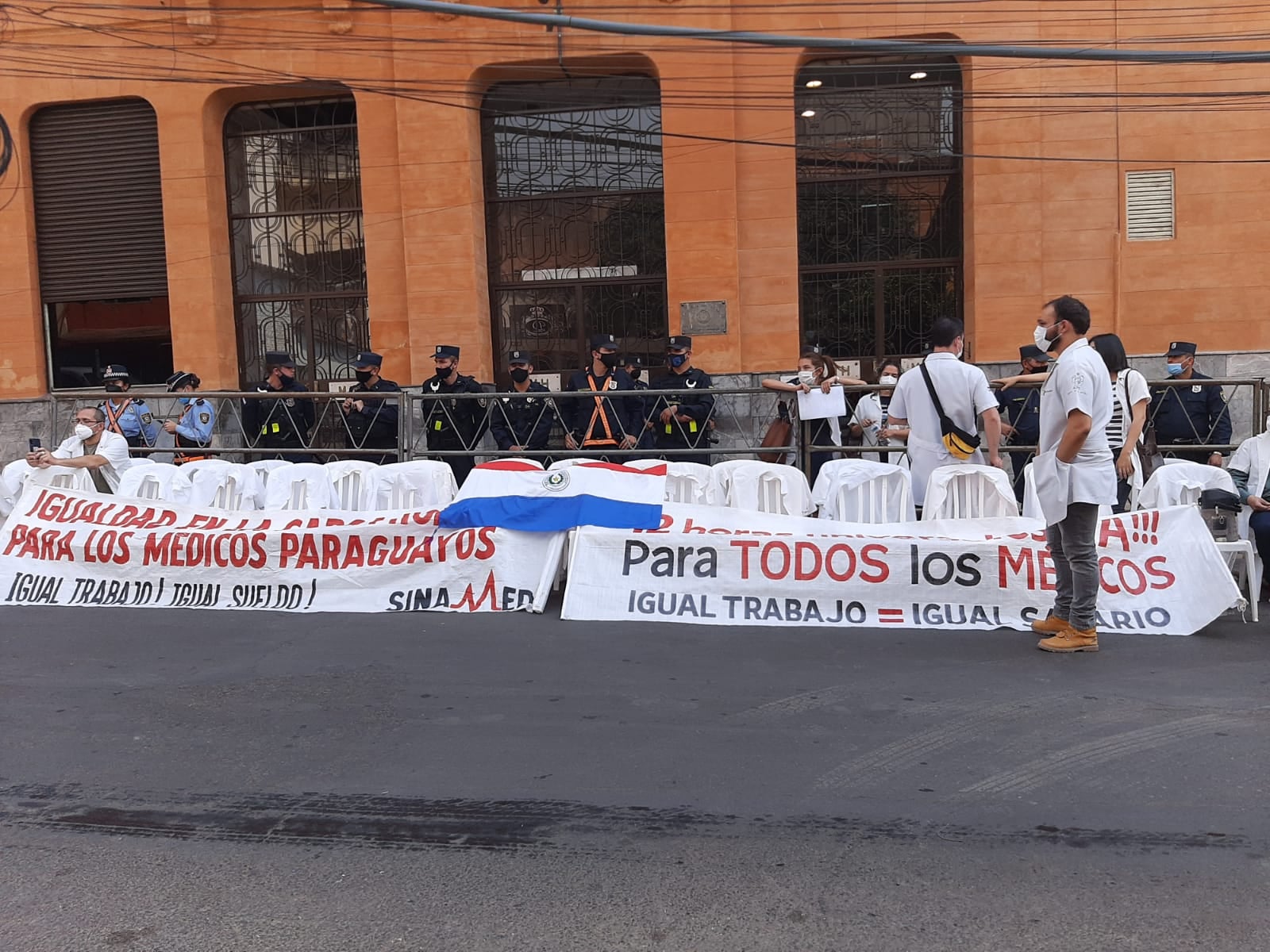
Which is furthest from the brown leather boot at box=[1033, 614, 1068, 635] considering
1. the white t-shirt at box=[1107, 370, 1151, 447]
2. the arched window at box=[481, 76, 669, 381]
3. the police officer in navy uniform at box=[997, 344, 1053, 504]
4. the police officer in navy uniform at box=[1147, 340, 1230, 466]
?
the arched window at box=[481, 76, 669, 381]

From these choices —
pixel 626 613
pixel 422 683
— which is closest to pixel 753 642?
pixel 626 613

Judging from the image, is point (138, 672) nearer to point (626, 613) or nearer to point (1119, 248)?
point (626, 613)

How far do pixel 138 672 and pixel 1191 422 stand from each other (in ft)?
28.2

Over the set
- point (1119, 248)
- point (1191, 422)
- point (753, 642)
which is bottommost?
point (753, 642)

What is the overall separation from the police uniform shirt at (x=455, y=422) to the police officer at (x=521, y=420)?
0.19 m

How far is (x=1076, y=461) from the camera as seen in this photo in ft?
18.3

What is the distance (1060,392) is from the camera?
18.4 feet

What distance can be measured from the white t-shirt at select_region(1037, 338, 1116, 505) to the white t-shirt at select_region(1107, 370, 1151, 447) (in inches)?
66.9

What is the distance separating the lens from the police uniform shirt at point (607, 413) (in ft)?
32.5

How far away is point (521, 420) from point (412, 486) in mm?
1998

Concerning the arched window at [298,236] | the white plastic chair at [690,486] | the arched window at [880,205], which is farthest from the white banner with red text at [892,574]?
the arched window at [298,236]

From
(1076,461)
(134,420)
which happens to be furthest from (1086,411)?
(134,420)

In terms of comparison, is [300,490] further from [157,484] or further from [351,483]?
[157,484]

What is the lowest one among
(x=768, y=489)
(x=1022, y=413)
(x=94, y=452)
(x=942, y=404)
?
(x=768, y=489)
